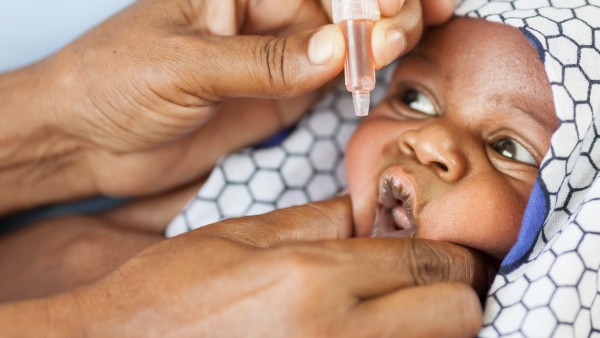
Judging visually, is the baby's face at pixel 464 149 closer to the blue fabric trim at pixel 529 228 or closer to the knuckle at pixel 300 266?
the blue fabric trim at pixel 529 228

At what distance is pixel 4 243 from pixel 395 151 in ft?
2.91

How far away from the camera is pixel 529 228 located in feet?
3.32

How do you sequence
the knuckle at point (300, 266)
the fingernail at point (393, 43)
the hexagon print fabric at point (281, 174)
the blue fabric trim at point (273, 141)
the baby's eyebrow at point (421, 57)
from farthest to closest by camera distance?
the blue fabric trim at point (273, 141), the hexagon print fabric at point (281, 174), the baby's eyebrow at point (421, 57), the fingernail at point (393, 43), the knuckle at point (300, 266)

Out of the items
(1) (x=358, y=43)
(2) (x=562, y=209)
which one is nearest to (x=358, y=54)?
(1) (x=358, y=43)

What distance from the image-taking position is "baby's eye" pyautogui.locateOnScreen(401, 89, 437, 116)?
1256mm

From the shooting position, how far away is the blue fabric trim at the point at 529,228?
1004 mm

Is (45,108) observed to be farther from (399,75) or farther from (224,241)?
(399,75)

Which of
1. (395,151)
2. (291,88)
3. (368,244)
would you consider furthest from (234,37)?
(368,244)

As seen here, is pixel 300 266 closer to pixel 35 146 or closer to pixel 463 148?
pixel 463 148

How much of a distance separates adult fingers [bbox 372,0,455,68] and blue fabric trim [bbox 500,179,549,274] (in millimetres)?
323

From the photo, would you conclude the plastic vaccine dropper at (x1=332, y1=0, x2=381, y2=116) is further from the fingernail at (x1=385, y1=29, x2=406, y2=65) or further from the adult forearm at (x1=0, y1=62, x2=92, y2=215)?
the adult forearm at (x1=0, y1=62, x2=92, y2=215)

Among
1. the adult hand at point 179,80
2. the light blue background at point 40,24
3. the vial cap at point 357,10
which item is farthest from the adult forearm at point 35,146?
the vial cap at point 357,10

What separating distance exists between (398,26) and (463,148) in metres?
0.24

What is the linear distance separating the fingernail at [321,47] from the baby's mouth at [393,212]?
0.82ft
